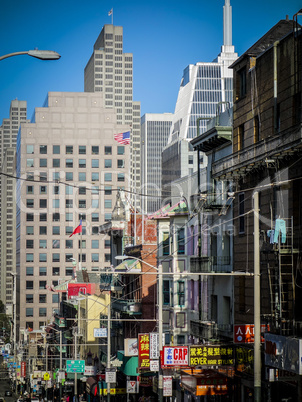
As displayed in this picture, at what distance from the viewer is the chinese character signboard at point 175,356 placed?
1292 inches

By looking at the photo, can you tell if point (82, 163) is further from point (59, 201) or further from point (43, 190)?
point (43, 190)

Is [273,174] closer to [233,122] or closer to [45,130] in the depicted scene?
[233,122]

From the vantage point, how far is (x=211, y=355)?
3331 centimetres

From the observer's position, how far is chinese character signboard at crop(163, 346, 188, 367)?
3281cm

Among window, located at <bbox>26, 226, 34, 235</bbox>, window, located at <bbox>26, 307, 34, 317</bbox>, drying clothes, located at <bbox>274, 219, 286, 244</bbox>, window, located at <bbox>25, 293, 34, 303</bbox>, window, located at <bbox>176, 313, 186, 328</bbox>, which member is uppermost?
window, located at <bbox>26, 226, 34, 235</bbox>

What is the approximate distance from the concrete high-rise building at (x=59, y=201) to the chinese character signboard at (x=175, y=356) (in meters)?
115

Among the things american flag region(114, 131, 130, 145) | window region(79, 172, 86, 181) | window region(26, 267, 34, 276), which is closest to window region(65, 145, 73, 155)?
window region(79, 172, 86, 181)

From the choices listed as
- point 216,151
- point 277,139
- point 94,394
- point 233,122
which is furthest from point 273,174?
point 94,394

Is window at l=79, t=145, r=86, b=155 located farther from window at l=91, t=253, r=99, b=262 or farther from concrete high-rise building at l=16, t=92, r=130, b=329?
window at l=91, t=253, r=99, b=262

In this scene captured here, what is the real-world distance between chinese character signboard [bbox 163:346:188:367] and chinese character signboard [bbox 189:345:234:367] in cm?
43

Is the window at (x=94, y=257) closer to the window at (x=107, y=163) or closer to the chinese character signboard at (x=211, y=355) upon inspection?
the window at (x=107, y=163)

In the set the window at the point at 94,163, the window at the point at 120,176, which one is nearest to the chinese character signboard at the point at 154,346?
the window at the point at 120,176

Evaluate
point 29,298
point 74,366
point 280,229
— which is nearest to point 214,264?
point 280,229

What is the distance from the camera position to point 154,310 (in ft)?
195
